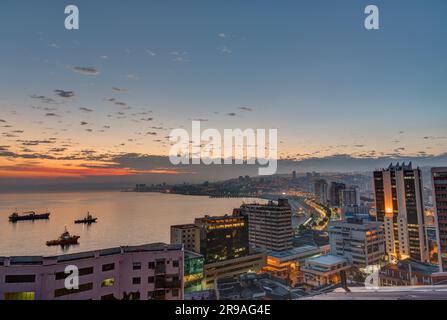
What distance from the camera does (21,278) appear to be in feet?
13.3

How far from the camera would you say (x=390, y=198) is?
16969 millimetres

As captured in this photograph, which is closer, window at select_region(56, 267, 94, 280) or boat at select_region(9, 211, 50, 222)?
window at select_region(56, 267, 94, 280)

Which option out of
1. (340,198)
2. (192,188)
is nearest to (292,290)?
(340,198)

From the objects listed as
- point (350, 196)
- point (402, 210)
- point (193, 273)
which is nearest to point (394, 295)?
point (193, 273)

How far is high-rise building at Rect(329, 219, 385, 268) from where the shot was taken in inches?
532

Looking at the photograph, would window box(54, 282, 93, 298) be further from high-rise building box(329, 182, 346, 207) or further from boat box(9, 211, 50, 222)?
high-rise building box(329, 182, 346, 207)

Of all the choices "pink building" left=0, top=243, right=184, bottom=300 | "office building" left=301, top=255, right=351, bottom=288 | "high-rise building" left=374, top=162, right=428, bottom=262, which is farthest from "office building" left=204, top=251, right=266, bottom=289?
"pink building" left=0, top=243, right=184, bottom=300

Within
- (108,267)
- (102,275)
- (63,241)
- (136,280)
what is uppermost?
(108,267)

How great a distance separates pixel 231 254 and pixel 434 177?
941 cm

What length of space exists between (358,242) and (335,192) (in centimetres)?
1983

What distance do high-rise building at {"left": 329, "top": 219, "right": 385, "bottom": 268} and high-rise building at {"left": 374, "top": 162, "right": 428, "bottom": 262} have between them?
1310 millimetres

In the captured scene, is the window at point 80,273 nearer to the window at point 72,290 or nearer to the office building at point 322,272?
the window at point 72,290

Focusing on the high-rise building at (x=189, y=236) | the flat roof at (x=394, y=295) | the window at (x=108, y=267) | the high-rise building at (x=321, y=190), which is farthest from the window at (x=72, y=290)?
the high-rise building at (x=321, y=190)

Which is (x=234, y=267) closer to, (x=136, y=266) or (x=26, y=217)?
(x=136, y=266)
